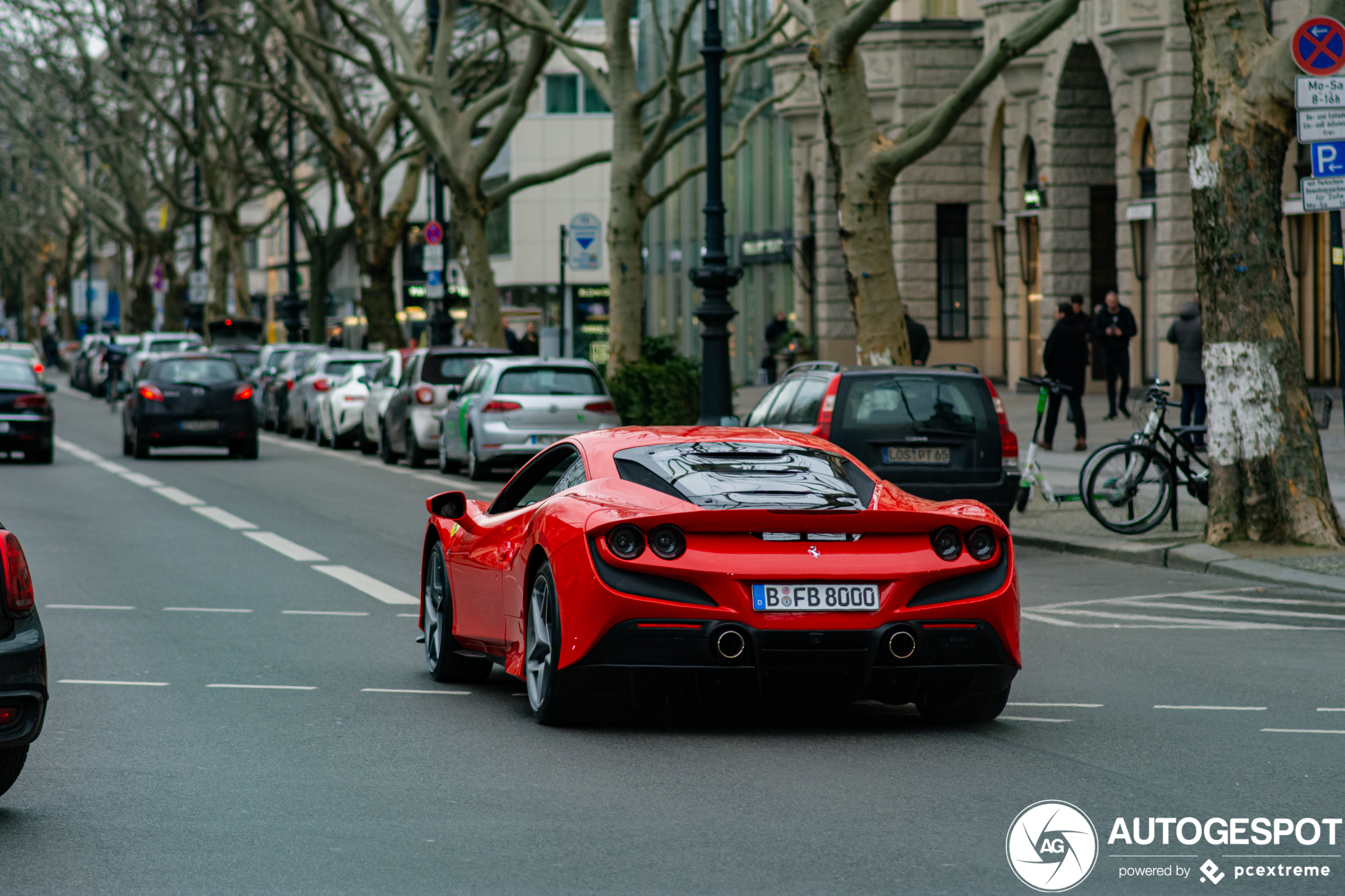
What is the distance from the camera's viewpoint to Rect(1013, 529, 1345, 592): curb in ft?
45.9

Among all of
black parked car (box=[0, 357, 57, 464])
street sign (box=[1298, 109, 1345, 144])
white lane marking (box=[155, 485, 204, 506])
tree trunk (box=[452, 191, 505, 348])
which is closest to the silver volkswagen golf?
white lane marking (box=[155, 485, 204, 506])

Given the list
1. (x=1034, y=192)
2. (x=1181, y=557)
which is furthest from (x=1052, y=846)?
(x=1034, y=192)

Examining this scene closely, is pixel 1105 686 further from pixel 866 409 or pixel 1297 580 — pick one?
pixel 866 409

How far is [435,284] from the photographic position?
4131 centimetres

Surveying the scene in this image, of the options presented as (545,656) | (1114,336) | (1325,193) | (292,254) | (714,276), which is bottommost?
(545,656)

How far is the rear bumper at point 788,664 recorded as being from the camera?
7.97m

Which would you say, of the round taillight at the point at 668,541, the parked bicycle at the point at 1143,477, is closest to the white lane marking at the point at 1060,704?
the round taillight at the point at 668,541

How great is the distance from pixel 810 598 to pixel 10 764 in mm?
2886

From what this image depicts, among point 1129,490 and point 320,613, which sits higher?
point 1129,490

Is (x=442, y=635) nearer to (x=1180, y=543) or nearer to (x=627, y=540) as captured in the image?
(x=627, y=540)

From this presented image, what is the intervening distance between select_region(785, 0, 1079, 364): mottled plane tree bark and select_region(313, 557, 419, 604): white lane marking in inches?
342

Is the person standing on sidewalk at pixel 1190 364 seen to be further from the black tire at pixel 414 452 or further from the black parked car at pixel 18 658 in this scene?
the black parked car at pixel 18 658

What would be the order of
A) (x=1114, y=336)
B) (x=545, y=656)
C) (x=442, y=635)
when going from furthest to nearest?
(x=1114, y=336), (x=442, y=635), (x=545, y=656)

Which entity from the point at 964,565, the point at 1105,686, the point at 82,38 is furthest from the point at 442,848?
the point at 82,38
